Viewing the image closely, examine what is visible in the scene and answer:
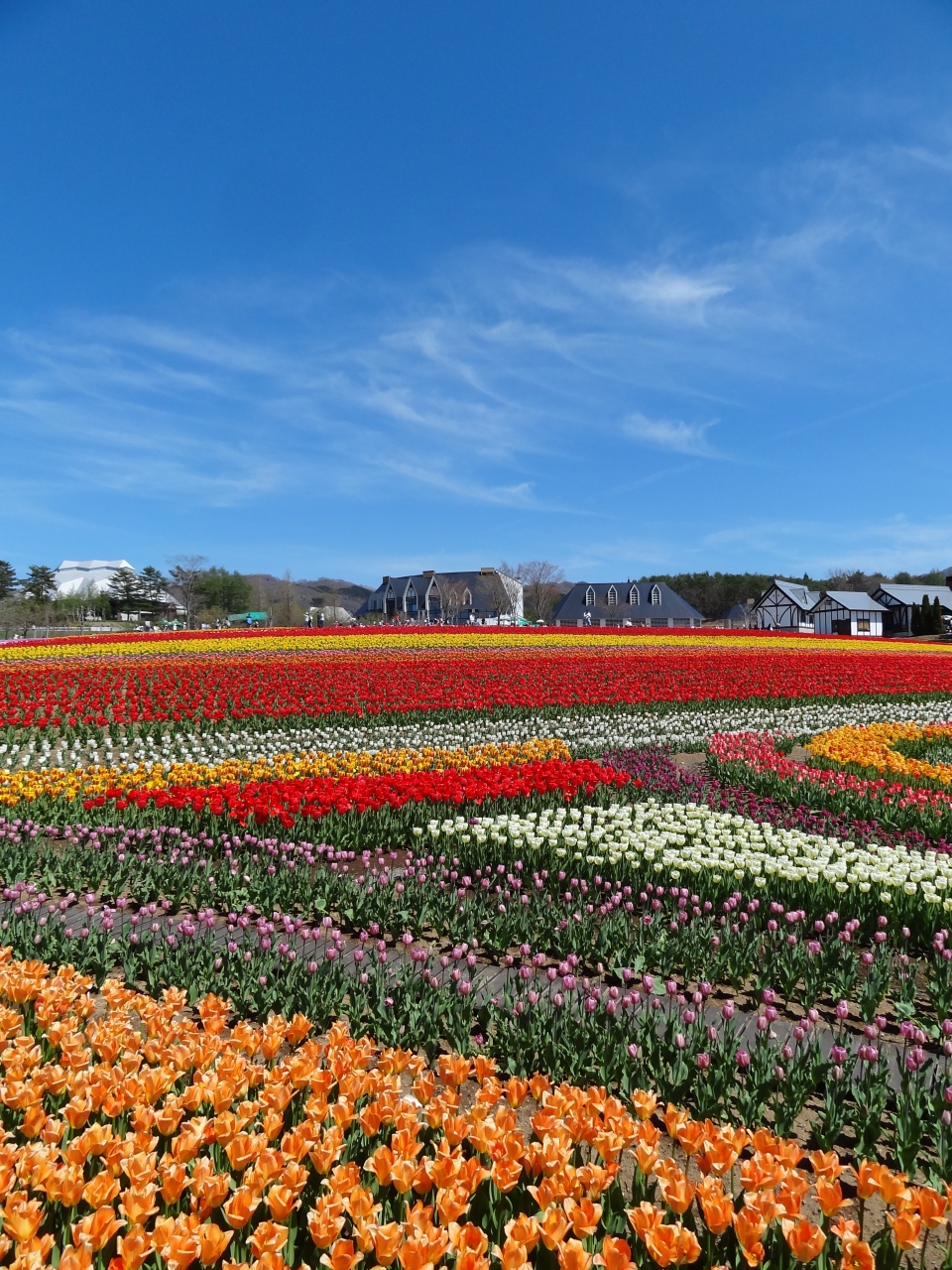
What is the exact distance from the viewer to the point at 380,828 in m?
6.75

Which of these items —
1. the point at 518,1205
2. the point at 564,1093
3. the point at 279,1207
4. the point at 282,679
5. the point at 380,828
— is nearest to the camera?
the point at 279,1207

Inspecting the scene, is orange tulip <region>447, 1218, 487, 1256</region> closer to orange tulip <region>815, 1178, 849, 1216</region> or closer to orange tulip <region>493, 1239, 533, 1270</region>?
orange tulip <region>493, 1239, 533, 1270</region>

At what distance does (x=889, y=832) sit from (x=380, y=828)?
4785 millimetres

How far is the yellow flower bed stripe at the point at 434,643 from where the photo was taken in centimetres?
2827

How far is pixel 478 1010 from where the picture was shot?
3.75 metres

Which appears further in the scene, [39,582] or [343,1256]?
[39,582]

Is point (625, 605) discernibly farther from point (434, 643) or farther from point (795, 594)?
point (434, 643)

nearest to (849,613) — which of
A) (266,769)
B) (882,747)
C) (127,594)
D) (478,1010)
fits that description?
(882,747)

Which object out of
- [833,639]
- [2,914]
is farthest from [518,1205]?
[833,639]

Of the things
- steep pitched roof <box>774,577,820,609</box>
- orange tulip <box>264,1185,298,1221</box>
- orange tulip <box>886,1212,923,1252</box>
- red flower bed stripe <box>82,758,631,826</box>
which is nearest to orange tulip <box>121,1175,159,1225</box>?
orange tulip <box>264,1185,298,1221</box>

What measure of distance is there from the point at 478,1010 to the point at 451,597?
79707mm

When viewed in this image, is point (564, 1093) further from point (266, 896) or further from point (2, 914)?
point (2, 914)

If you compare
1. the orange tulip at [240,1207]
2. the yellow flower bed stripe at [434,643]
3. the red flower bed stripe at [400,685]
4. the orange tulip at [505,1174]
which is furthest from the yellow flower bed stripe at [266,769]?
the yellow flower bed stripe at [434,643]

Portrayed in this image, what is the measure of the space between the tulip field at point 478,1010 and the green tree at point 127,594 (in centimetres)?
8029
